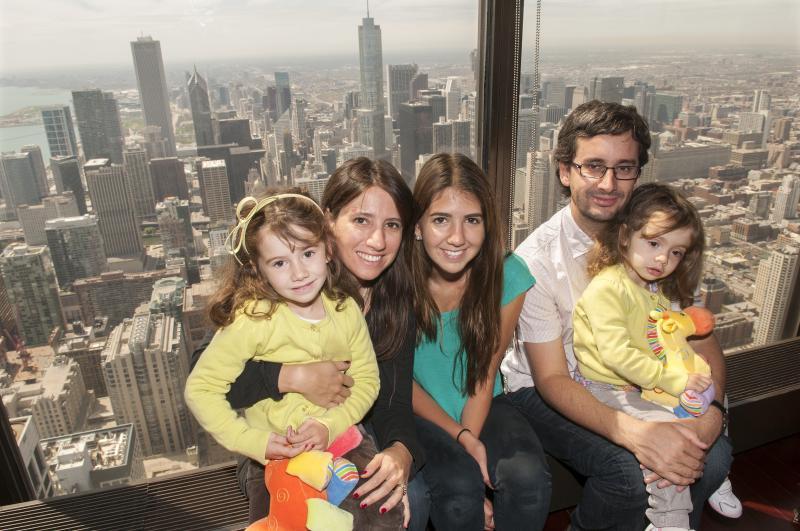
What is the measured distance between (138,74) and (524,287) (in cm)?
130

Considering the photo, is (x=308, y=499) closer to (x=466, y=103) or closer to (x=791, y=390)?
(x=466, y=103)

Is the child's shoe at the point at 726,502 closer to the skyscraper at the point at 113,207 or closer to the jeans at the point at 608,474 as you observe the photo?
the jeans at the point at 608,474

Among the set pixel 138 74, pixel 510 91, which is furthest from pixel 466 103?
pixel 138 74

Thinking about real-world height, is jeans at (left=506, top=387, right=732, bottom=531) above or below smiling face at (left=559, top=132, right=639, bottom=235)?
below

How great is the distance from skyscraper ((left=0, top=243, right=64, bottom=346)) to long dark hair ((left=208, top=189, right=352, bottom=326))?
0.68m

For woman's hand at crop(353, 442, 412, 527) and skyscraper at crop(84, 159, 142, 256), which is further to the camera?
skyscraper at crop(84, 159, 142, 256)

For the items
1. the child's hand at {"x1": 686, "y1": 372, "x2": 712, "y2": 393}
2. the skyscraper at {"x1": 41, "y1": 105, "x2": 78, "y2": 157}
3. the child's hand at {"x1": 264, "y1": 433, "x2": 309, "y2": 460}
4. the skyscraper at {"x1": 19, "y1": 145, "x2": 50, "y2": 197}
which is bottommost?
the child's hand at {"x1": 686, "y1": 372, "x2": 712, "y2": 393}

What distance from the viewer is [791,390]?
2.19 metres

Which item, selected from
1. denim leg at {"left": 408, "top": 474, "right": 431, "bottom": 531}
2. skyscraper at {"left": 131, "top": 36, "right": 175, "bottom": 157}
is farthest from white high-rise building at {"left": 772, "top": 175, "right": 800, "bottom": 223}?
skyscraper at {"left": 131, "top": 36, "right": 175, "bottom": 157}

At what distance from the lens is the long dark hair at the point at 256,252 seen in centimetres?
121

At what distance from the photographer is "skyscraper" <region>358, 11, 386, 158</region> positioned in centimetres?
171

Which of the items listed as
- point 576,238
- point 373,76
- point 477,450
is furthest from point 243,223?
point 576,238

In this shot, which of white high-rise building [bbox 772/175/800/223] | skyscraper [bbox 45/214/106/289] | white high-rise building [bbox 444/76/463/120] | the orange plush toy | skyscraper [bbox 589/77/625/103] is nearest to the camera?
the orange plush toy

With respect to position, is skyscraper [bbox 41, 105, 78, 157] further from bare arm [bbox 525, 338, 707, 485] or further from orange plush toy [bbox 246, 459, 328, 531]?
bare arm [bbox 525, 338, 707, 485]
